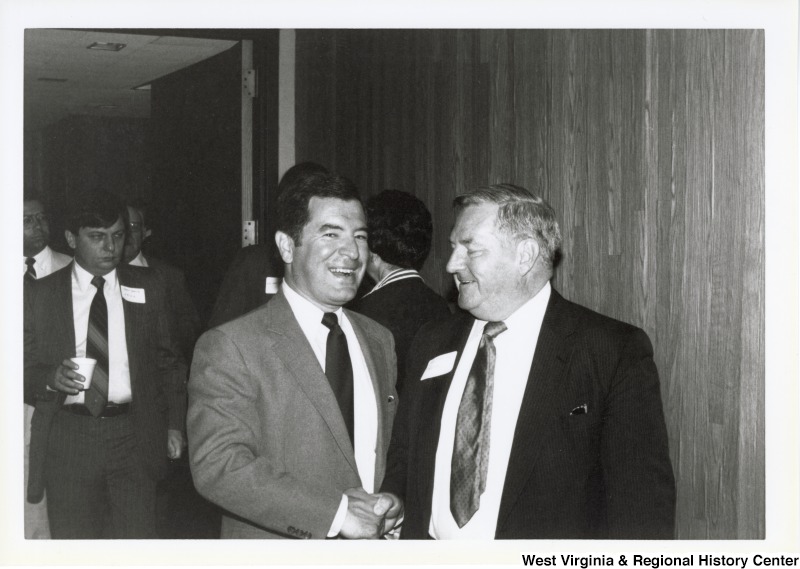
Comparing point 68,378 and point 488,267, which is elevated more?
point 488,267

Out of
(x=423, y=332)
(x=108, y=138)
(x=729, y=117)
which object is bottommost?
(x=423, y=332)

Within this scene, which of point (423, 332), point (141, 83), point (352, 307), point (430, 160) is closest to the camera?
point (423, 332)

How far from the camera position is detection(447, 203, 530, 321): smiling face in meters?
2.39

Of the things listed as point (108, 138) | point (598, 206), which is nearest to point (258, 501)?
point (598, 206)

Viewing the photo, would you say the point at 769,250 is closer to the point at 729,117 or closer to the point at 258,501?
the point at 729,117

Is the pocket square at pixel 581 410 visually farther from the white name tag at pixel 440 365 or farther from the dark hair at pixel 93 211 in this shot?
the dark hair at pixel 93 211

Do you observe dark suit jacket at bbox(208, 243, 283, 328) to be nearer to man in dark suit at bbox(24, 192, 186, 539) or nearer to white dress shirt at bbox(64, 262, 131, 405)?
man in dark suit at bbox(24, 192, 186, 539)

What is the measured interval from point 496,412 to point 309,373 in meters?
0.55

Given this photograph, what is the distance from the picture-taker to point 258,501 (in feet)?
7.43

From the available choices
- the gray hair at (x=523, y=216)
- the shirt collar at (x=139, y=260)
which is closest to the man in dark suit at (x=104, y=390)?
the shirt collar at (x=139, y=260)

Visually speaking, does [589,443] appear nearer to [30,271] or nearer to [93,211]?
[93,211]

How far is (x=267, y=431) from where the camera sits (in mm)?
2373

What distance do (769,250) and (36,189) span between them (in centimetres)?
231

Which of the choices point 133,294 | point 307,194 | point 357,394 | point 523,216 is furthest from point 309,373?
point 133,294
